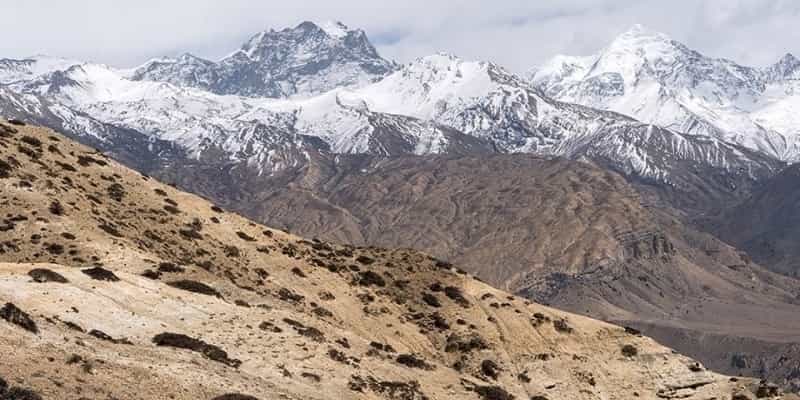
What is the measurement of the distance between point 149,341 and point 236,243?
150 feet

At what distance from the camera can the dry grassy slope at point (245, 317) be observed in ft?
137

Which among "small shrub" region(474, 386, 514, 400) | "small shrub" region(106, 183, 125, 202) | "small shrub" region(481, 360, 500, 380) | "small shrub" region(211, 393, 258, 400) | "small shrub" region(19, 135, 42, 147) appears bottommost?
"small shrub" region(481, 360, 500, 380)

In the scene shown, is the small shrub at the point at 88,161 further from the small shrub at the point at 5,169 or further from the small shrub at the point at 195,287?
the small shrub at the point at 195,287

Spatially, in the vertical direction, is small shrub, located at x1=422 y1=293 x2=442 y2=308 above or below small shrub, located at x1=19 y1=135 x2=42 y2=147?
below

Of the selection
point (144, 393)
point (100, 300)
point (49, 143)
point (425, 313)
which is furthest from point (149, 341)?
point (49, 143)

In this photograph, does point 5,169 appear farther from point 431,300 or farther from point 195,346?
point 195,346

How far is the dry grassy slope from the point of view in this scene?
41.8 metres

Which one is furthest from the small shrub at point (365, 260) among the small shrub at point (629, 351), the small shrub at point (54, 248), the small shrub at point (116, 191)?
the small shrub at point (54, 248)

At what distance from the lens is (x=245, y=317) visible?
55.2 metres

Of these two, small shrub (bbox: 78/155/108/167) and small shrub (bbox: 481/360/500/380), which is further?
small shrub (bbox: 78/155/108/167)

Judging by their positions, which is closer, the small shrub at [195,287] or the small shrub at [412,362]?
the small shrub at [412,362]

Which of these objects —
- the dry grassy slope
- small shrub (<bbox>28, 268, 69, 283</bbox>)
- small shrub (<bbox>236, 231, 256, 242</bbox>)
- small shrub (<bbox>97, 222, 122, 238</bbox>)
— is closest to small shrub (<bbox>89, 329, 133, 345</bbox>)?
the dry grassy slope

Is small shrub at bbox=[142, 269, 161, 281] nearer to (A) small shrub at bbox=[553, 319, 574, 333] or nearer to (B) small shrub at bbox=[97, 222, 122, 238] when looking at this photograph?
(B) small shrub at bbox=[97, 222, 122, 238]

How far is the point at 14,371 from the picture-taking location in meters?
35.3
